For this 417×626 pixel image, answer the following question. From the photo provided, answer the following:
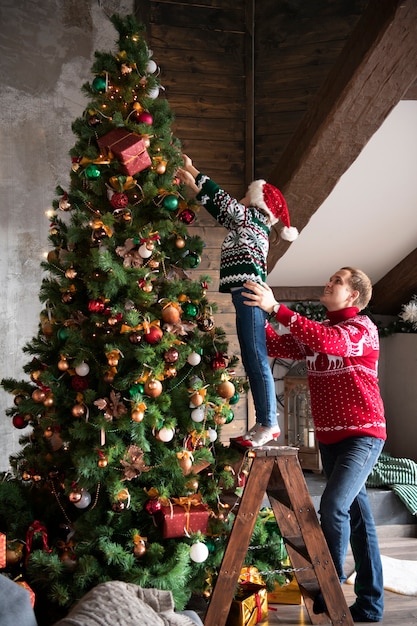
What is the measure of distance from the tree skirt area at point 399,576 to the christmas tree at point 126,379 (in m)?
0.97

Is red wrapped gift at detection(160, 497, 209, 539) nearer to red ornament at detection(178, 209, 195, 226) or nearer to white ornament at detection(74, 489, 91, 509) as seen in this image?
white ornament at detection(74, 489, 91, 509)

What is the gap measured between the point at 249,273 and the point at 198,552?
107 cm

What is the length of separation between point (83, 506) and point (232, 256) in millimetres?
1114

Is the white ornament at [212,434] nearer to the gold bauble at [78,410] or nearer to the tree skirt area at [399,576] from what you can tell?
the gold bauble at [78,410]

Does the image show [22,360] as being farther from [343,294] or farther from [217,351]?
[343,294]

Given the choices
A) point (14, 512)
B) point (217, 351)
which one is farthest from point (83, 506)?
point (217, 351)

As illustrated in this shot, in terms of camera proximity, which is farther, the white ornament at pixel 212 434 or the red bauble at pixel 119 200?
the white ornament at pixel 212 434

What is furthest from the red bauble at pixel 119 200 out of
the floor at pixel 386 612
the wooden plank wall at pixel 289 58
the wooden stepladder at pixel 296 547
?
the floor at pixel 386 612

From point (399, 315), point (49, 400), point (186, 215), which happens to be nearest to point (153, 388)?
point (49, 400)

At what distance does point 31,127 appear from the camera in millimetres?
4582

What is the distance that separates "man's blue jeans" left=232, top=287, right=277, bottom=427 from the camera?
2873 mm

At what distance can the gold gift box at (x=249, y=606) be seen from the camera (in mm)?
2879

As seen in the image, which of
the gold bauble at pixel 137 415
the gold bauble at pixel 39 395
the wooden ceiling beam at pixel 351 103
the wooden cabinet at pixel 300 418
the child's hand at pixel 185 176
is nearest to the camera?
the gold bauble at pixel 137 415

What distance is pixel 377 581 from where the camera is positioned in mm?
2984
